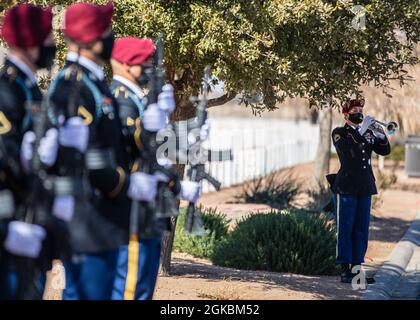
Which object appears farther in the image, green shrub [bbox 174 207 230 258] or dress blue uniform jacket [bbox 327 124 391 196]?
green shrub [bbox 174 207 230 258]

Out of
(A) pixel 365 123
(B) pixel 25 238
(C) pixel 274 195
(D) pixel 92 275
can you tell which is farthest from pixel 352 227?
(C) pixel 274 195

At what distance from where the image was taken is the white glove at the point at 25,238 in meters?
5.29

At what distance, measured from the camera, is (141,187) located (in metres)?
6.05

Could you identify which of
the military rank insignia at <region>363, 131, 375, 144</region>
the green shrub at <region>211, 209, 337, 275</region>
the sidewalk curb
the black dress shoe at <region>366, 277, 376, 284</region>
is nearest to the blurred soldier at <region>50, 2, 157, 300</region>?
the sidewalk curb

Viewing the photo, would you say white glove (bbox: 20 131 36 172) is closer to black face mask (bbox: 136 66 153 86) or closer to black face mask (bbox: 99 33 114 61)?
black face mask (bbox: 99 33 114 61)

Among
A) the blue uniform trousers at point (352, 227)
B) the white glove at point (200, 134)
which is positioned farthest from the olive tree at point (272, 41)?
the white glove at point (200, 134)

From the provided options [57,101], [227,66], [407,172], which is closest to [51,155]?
[57,101]

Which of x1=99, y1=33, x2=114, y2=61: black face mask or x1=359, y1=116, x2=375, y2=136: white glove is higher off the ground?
x1=99, y1=33, x2=114, y2=61: black face mask

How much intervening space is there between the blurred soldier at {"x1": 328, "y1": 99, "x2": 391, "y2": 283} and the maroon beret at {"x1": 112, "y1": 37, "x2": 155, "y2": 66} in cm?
516

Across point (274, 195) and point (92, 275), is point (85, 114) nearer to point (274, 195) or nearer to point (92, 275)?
point (92, 275)

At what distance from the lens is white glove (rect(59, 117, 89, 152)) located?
5578 millimetres

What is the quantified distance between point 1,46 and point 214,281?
311cm

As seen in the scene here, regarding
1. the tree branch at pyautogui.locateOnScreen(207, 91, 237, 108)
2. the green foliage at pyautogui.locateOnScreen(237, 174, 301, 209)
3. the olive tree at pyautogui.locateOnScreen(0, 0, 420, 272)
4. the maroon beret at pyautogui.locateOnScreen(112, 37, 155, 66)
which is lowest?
the green foliage at pyautogui.locateOnScreen(237, 174, 301, 209)

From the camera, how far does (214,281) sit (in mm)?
11102
